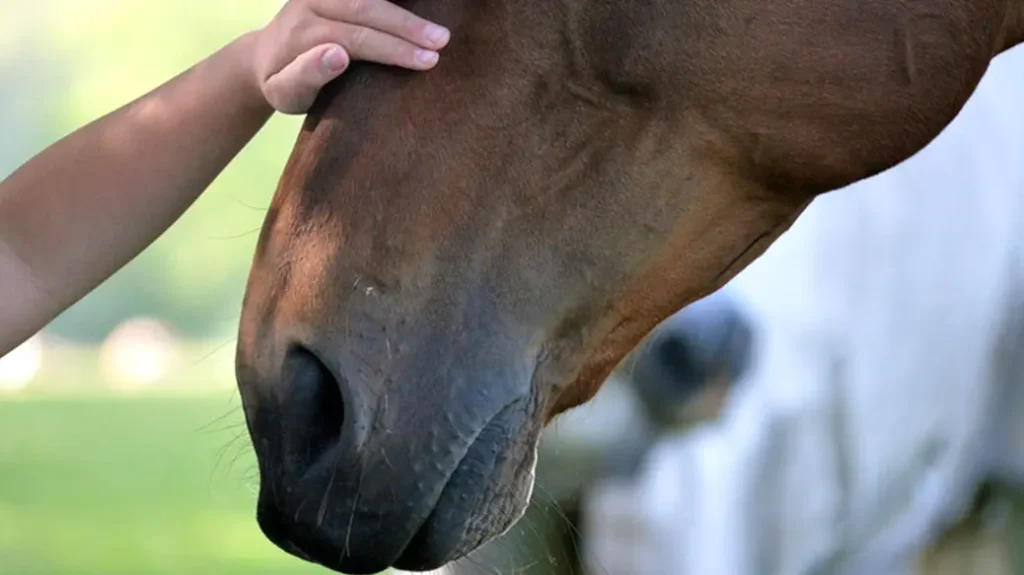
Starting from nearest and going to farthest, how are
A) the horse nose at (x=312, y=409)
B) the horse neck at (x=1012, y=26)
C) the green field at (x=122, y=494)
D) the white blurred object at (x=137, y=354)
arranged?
the horse nose at (x=312, y=409), the horse neck at (x=1012, y=26), the green field at (x=122, y=494), the white blurred object at (x=137, y=354)

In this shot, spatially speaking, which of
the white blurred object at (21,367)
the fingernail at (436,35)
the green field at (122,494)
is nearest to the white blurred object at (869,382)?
the fingernail at (436,35)

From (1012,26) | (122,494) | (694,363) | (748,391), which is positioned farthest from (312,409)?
(122,494)

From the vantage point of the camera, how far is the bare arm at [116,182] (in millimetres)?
→ 912

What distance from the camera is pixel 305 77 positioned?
724 mm

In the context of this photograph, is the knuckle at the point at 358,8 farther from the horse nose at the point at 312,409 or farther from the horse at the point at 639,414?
the horse at the point at 639,414

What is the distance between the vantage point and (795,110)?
0.73m

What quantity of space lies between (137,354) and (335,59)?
2288 mm

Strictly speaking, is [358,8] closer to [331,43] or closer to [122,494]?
[331,43]

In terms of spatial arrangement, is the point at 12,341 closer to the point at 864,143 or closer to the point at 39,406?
the point at 864,143

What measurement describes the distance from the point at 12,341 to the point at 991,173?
1391mm

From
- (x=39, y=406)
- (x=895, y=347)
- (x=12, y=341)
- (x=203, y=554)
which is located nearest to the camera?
(x=12, y=341)

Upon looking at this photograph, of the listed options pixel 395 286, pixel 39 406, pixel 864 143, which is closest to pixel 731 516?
pixel 864 143

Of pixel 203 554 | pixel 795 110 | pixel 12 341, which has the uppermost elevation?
pixel 795 110

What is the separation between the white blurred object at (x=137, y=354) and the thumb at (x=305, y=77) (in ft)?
6.87
